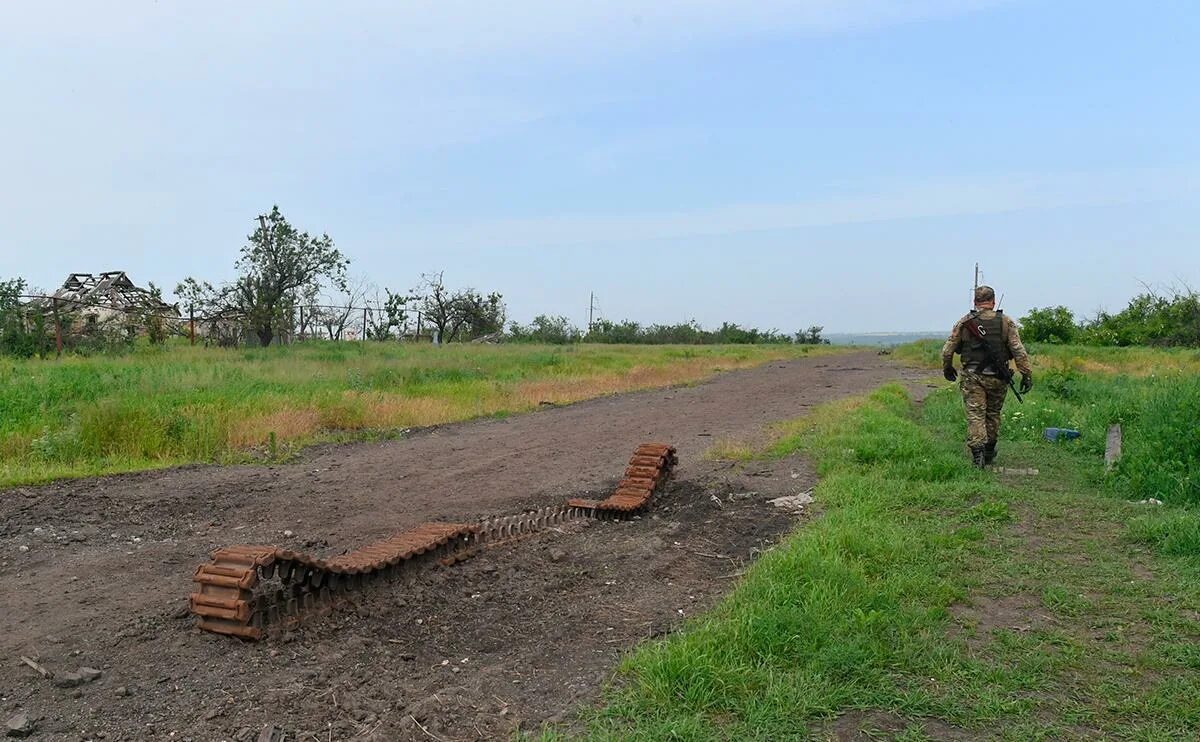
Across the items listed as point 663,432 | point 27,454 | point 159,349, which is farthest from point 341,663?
point 159,349

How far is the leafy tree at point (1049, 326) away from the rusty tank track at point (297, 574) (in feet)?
150

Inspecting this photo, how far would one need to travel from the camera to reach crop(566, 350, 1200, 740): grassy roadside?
3422 millimetres

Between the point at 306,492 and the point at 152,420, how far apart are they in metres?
3.34

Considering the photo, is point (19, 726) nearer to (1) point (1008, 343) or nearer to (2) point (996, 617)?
(2) point (996, 617)

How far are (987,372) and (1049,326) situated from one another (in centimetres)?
4191

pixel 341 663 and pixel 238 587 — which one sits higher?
pixel 238 587

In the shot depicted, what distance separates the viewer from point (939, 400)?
16.0 metres

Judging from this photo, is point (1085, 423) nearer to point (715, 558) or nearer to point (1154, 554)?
point (1154, 554)

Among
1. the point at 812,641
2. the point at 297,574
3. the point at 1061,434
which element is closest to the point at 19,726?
the point at 297,574

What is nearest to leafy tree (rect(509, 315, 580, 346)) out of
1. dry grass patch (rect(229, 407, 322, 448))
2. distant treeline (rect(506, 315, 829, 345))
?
distant treeline (rect(506, 315, 829, 345))

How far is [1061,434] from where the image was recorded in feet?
35.0

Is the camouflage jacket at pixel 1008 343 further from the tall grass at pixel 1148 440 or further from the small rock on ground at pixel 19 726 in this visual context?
the small rock on ground at pixel 19 726

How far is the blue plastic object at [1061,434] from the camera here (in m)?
10.5

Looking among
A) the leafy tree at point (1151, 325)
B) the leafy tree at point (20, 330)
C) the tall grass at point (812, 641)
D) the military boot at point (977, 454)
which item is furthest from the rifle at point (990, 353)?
the leafy tree at point (1151, 325)
